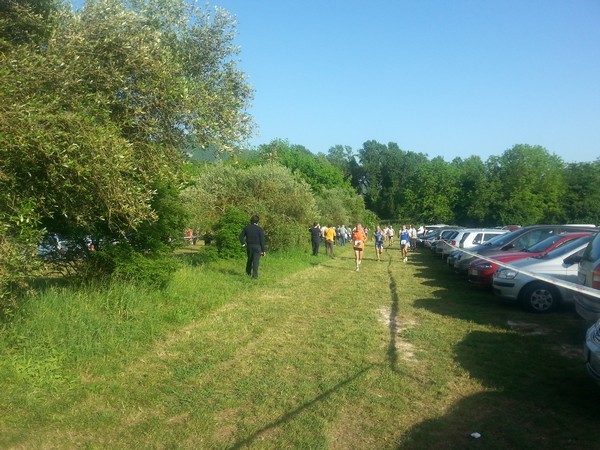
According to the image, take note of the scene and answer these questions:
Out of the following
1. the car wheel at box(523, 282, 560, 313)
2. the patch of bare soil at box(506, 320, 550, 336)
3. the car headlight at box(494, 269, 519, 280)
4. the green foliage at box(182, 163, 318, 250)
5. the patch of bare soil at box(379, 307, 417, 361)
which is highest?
the green foliage at box(182, 163, 318, 250)

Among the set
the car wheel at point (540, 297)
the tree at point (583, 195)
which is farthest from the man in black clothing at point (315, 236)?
the tree at point (583, 195)

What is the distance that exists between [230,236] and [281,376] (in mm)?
11684

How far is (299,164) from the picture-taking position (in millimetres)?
74500

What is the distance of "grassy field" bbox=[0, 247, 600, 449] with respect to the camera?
15.7 ft

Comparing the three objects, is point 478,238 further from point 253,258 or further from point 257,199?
point 253,258

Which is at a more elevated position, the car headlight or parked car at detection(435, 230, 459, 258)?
parked car at detection(435, 230, 459, 258)

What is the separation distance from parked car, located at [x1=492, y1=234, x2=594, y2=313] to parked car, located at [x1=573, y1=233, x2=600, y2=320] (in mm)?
1586

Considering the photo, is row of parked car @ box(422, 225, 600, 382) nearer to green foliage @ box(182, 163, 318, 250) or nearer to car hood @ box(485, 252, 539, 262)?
car hood @ box(485, 252, 539, 262)

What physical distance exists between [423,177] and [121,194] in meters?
79.1

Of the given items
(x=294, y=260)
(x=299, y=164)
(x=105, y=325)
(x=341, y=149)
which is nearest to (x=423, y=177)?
(x=299, y=164)

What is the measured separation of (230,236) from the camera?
1780cm

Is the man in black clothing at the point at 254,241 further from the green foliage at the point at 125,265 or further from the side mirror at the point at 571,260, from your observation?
the side mirror at the point at 571,260

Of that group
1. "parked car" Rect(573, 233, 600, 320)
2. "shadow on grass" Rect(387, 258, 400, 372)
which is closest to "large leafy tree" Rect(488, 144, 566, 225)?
"shadow on grass" Rect(387, 258, 400, 372)

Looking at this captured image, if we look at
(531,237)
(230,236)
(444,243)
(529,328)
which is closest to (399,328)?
(529,328)
